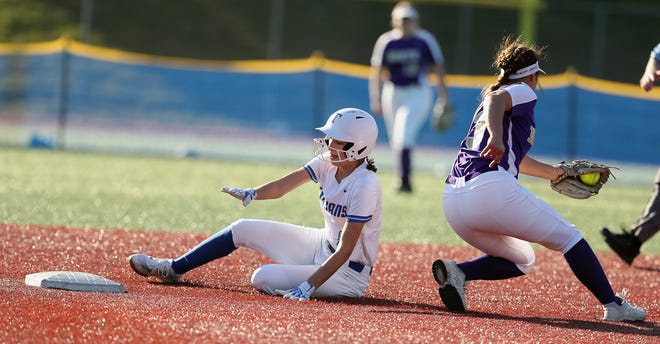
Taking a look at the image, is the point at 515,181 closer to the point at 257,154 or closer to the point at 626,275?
the point at 626,275

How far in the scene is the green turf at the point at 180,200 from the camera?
10.3 metres

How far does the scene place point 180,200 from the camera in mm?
12297

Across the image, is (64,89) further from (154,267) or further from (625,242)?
(154,267)

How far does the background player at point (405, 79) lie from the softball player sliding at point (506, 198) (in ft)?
24.6

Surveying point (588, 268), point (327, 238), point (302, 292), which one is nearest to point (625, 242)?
point (588, 268)

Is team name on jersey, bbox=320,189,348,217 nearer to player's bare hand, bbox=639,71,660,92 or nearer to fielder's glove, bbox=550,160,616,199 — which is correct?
fielder's glove, bbox=550,160,616,199

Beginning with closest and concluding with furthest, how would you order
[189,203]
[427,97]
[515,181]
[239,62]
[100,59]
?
[515,181] < [189,203] < [427,97] < [100,59] < [239,62]

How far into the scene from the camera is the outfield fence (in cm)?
2042

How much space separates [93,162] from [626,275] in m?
10.4

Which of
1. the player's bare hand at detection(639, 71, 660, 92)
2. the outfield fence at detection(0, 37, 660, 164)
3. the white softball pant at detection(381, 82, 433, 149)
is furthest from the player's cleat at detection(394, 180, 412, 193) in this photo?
the outfield fence at detection(0, 37, 660, 164)

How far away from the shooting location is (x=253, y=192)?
21.1 ft

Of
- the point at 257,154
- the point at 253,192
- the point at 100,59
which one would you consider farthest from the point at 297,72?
the point at 253,192

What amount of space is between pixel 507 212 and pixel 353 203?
0.84 metres

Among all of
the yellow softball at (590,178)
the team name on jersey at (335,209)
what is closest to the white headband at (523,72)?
the yellow softball at (590,178)
